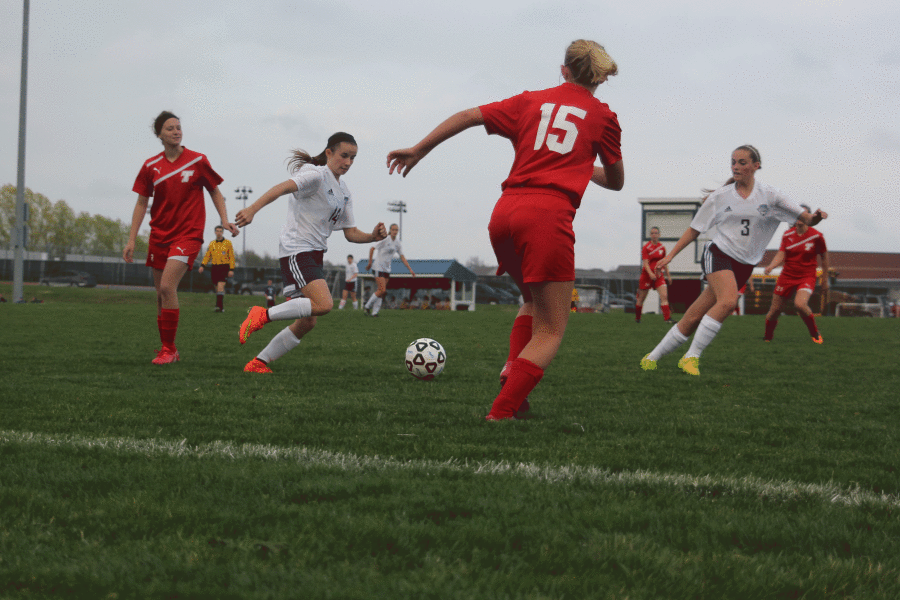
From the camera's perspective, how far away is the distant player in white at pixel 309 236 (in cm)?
616

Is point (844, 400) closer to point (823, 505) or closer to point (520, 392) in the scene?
point (520, 392)

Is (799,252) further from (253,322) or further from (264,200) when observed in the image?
(264,200)

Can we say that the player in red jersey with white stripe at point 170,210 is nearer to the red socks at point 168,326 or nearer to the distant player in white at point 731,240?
the red socks at point 168,326

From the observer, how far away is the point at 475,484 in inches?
99.2

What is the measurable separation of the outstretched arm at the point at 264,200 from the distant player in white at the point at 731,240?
3.47 meters

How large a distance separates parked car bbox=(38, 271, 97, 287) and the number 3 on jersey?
185 ft

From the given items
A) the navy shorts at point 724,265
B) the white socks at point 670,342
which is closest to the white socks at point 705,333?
the white socks at point 670,342

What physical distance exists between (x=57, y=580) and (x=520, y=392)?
98.5 inches

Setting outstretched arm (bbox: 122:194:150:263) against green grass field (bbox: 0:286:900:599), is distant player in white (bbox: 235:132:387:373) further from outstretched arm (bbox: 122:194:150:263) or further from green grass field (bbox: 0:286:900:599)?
outstretched arm (bbox: 122:194:150:263)

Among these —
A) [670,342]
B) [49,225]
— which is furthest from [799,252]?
[49,225]

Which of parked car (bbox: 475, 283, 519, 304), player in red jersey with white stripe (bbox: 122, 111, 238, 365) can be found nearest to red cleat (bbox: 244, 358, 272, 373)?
player in red jersey with white stripe (bbox: 122, 111, 238, 365)

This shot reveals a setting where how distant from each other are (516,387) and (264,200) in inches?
103

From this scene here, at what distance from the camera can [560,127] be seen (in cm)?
370

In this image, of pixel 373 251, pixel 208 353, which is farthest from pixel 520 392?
pixel 373 251
